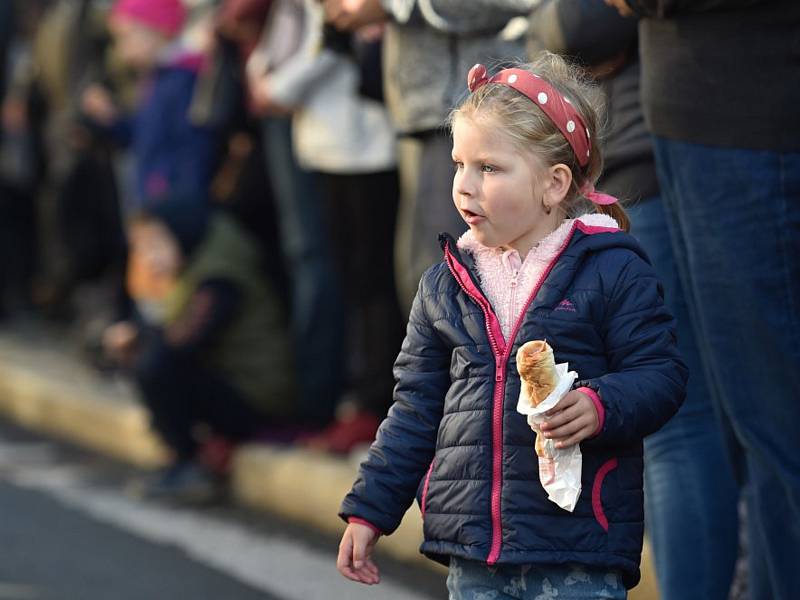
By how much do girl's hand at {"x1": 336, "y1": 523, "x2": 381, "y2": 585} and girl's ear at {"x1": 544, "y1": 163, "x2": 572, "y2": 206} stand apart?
0.61m

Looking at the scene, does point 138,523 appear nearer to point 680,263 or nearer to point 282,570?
point 282,570

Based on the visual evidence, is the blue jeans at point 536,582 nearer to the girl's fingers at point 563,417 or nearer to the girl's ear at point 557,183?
the girl's fingers at point 563,417

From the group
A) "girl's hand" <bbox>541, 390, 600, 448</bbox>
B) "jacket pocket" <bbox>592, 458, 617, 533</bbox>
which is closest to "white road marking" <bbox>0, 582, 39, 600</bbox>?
"jacket pocket" <bbox>592, 458, 617, 533</bbox>

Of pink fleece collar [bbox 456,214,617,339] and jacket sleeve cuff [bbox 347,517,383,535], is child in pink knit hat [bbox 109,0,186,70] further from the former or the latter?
jacket sleeve cuff [bbox 347,517,383,535]

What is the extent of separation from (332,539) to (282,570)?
483 mm

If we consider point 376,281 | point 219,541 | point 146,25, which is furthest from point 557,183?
point 146,25

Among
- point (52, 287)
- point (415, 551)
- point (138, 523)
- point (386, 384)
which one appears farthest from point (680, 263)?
point (52, 287)

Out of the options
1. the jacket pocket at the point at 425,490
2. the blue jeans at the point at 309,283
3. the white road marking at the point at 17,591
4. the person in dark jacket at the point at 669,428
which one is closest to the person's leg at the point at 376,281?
the blue jeans at the point at 309,283

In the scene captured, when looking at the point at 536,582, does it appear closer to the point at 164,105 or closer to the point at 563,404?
the point at 563,404

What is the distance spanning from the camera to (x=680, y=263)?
3.53 meters

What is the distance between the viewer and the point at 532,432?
2.89 metres

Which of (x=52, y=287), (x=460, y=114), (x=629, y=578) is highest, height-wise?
(x=52, y=287)

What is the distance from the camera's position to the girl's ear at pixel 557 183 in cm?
300

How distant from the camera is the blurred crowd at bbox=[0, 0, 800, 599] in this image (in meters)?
3.32
